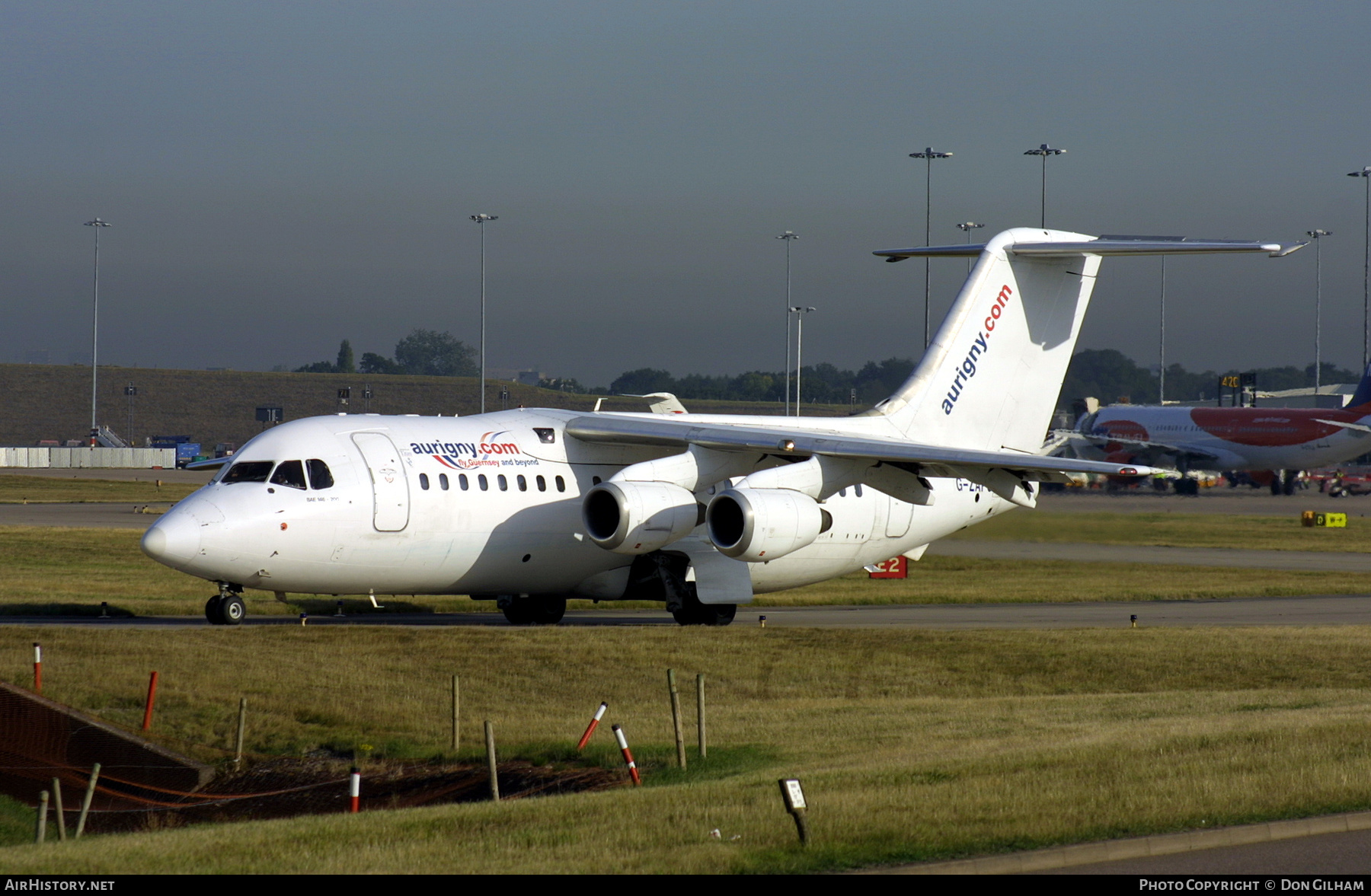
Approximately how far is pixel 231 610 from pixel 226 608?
8 cm

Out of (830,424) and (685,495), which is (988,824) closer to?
(685,495)

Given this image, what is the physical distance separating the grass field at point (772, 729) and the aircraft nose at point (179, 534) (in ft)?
3.81

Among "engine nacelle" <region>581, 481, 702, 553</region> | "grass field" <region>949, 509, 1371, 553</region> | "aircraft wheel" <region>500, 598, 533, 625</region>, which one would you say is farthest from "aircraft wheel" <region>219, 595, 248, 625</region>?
"grass field" <region>949, 509, 1371, 553</region>

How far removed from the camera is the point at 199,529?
2133 cm

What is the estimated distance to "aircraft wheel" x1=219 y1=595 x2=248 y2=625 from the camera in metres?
22.8

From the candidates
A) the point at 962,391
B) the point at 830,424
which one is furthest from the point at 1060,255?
the point at 830,424

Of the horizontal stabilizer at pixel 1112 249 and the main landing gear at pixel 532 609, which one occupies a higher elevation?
the horizontal stabilizer at pixel 1112 249

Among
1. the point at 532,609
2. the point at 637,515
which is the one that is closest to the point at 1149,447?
the point at 532,609

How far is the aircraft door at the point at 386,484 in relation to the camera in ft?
75.4

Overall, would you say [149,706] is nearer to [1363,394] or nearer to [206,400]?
[1363,394]

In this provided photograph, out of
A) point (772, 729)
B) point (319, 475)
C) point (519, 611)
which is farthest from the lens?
point (519, 611)

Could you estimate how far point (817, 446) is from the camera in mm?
24328

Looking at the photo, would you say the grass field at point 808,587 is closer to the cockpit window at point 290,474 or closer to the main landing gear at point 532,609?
the main landing gear at point 532,609

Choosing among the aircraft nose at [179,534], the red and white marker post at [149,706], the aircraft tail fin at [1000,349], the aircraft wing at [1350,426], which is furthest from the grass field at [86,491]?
the aircraft wing at [1350,426]
